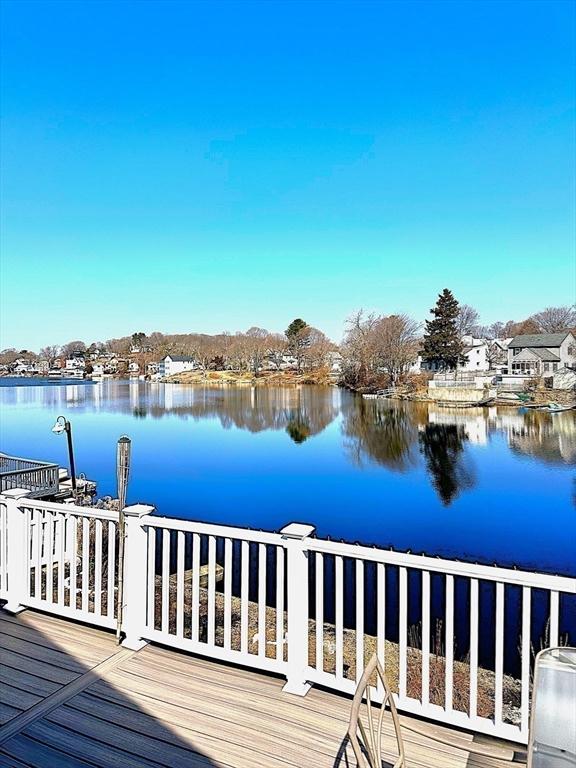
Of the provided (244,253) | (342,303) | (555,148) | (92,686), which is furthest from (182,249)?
(92,686)

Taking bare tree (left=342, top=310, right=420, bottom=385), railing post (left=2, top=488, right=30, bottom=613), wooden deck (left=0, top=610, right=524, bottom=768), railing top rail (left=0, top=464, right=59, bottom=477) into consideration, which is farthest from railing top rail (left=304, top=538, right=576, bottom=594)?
bare tree (left=342, top=310, right=420, bottom=385)

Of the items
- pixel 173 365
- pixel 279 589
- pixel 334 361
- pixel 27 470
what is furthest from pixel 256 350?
pixel 279 589

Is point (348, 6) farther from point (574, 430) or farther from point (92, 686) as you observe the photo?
point (574, 430)

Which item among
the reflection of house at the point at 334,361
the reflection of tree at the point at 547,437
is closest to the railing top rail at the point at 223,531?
the reflection of tree at the point at 547,437

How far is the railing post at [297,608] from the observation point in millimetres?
2736

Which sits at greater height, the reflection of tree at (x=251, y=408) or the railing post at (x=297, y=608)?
the railing post at (x=297, y=608)

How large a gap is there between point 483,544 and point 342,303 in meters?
48.9

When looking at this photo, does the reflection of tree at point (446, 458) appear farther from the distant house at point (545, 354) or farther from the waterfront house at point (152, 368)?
the waterfront house at point (152, 368)

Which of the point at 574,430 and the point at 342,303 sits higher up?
the point at 342,303

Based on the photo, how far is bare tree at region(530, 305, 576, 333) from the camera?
204 feet

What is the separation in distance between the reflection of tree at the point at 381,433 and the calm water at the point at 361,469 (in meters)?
0.13

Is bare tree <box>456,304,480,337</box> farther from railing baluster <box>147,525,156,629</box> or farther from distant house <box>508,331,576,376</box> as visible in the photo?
railing baluster <box>147,525,156,629</box>

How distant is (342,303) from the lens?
2318 inches

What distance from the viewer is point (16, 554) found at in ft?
12.0
